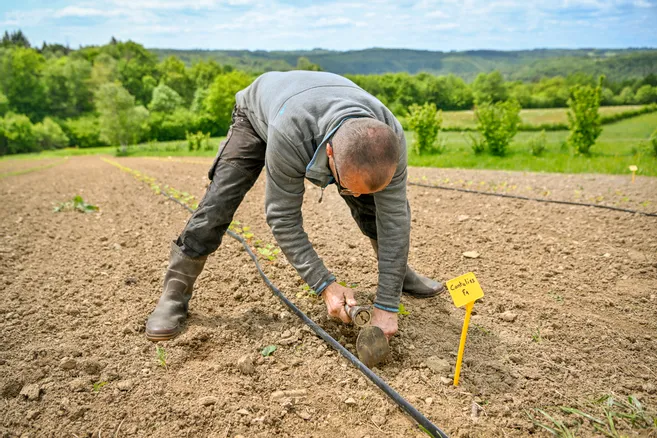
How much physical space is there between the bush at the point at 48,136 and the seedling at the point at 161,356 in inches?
1190

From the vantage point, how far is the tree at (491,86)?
15.9 meters

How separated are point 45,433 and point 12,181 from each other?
9.03 m

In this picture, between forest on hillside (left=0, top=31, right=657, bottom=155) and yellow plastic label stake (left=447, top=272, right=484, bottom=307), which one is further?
forest on hillside (left=0, top=31, right=657, bottom=155)

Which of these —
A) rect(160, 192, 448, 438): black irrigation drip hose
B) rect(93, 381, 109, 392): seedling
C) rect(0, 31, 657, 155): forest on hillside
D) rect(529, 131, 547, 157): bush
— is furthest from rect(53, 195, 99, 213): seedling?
rect(529, 131, 547, 157): bush

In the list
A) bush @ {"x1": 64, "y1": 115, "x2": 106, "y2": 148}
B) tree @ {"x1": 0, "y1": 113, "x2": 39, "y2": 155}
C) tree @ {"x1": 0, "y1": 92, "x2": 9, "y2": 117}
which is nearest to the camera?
tree @ {"x1": 0, "y1": 113, "x2": 39, "y2": 155}

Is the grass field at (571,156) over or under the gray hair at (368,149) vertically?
under

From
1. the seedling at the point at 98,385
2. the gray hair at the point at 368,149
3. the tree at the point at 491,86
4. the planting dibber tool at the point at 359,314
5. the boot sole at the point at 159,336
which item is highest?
the tree at the point at 491,86

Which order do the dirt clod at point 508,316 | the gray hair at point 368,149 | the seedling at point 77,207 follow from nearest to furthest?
the gray hair at point 368,149 → the dirt clod at point 508,316 → the seedling at point 77,207

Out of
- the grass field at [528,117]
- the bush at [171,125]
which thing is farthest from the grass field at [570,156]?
the bush at [171,125]

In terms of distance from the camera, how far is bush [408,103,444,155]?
10778mm

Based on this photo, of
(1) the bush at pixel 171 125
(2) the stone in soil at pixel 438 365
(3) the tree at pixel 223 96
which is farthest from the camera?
(1) the bush at pixel 171 125

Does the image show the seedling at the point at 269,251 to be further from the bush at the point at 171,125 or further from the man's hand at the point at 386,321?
the bush at the point at 171,125

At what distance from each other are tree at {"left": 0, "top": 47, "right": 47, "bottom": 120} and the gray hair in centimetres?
3943

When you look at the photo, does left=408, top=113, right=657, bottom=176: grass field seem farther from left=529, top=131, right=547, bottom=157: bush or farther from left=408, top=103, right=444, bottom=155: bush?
left=408, top=103, right=444, bottom=155: bush
